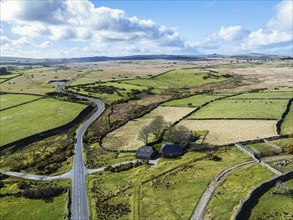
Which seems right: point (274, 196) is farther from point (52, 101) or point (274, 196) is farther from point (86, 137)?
point (52, 101)

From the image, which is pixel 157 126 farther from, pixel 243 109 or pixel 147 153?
pixel 243 109

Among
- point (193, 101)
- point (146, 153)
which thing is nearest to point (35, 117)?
point (193, 101)

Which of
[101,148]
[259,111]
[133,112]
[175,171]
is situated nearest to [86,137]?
[101,148]

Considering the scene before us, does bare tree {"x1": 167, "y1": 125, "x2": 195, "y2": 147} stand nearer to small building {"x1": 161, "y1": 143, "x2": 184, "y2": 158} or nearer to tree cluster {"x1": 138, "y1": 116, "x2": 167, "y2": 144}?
small building {"x1": 161, "y1": 143, "x2": 184, "y2": 158}

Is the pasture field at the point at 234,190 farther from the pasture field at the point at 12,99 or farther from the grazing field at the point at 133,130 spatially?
the pasture field at the point at 12,99

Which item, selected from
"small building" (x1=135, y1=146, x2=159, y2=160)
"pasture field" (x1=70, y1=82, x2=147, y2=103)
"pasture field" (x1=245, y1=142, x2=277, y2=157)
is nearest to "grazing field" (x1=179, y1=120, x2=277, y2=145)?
"pasture field" (x1=245, y1=142, x2=277, y2=157)
